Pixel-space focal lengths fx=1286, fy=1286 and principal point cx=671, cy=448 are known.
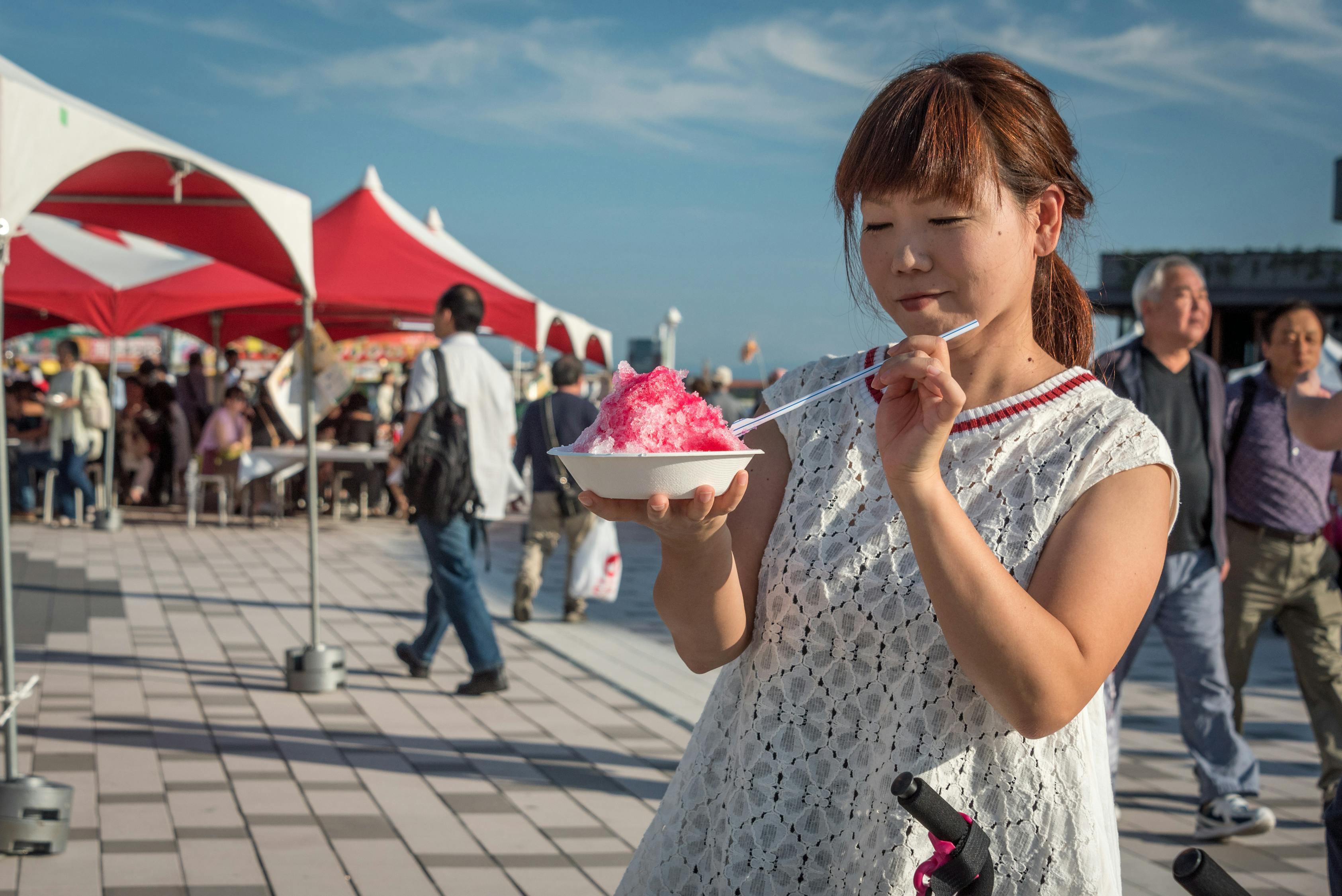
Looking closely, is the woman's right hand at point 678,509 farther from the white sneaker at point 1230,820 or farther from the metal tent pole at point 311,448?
the metal tent pole at point 311,448

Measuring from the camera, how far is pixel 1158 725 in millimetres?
6543

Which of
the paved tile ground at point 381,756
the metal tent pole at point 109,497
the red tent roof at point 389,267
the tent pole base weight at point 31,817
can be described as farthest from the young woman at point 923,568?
the metal tent pole at point 109,497

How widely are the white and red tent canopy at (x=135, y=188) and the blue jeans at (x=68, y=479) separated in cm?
784

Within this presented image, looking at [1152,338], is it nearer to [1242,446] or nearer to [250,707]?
[1242,446]

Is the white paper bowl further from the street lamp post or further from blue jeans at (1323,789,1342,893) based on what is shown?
the street lamp post

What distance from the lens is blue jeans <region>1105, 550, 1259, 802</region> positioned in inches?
189

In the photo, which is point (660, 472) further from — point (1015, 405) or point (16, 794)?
point (16, 794)

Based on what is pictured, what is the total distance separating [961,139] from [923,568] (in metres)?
0.50

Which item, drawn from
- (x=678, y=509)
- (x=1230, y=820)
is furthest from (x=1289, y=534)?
(x=678, y=509)

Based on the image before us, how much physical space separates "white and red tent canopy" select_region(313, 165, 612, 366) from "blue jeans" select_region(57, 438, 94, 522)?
471 centimetres

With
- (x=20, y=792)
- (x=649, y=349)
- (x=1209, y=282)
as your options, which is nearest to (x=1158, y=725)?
(x=20, y=792)

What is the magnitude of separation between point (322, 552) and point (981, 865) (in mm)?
12332

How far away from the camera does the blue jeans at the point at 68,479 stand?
14609 millimetres

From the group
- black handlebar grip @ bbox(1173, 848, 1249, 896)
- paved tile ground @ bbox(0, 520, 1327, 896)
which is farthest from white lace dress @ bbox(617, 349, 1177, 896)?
paved tile ground @ bbox(0, 520, 1327, 896)
